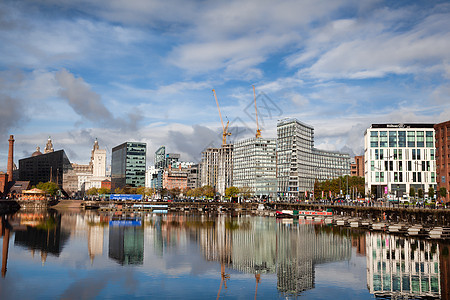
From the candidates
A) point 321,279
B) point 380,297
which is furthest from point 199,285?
point 380,297

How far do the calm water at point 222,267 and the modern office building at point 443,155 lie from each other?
217ft

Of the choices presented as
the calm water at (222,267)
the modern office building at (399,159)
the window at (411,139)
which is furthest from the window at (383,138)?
the calm water at (222,267)

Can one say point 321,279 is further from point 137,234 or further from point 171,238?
point 137,234

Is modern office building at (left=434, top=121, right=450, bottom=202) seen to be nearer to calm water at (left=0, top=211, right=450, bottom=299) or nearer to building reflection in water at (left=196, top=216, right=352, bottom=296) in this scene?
calm water at (left=0, top=211, right=450, bottom=299)

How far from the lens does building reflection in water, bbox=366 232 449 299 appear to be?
42.3 m

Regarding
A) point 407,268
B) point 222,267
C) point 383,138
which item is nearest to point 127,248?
point 222,267

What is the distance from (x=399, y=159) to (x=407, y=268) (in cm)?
12755

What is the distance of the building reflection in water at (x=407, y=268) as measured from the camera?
42.3 m

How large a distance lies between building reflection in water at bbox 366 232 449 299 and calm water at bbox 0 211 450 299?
100mm

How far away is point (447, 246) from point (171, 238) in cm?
5284

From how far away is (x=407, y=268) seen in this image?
53.4m

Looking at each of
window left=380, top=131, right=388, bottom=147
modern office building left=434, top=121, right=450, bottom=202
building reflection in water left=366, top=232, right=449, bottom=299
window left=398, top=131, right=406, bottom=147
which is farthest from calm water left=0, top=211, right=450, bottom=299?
window left=398, top=131, right=406, bottom=147

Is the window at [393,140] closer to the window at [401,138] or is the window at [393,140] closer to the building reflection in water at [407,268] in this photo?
the window at [401,138]

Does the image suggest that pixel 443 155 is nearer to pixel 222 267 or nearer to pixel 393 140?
pixel 393 140
